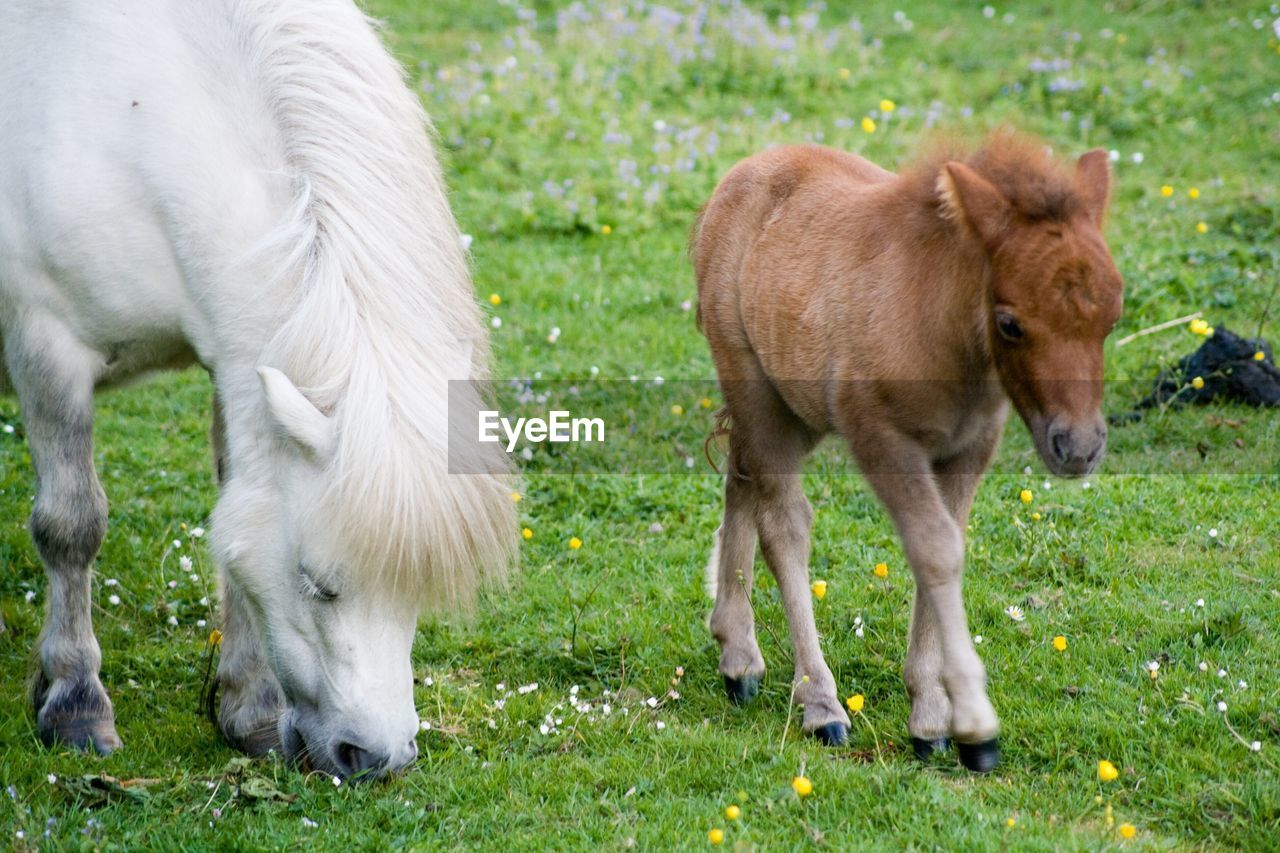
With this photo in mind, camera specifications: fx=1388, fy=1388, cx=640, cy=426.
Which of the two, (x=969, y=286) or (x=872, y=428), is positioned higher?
(x=969, y=286)

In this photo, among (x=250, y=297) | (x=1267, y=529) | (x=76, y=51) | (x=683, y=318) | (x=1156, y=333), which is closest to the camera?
(x=250, y=297)

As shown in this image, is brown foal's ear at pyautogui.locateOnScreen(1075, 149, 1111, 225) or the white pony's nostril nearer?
brown foal's ear at pyautogui.locateOnScreen(1075, 149, 1111, 225)

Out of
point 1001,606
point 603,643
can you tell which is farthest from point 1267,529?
point 603,643

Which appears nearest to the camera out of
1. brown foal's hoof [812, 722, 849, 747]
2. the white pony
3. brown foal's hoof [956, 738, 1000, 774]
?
the white pony

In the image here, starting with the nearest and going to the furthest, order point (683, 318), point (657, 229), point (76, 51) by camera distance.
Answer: point (76, 51)
point (683, 318)
point (657, 229)

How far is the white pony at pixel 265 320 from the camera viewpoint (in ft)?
12.2

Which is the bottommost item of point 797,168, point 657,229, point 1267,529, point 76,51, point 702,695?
point 702,695

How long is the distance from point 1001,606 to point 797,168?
174 centimetres

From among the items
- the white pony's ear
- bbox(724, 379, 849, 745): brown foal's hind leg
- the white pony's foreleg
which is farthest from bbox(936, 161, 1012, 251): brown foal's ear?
the white pony's foreleg

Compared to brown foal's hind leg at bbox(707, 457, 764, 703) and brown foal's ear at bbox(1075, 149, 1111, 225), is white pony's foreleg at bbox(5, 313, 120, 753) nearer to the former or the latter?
brown foal's hind leg at bbox(707, 457, 764, 703)

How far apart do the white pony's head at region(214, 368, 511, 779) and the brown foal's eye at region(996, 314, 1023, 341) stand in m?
1.42

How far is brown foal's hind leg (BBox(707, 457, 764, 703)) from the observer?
4641 mm

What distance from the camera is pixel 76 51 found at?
4.41m

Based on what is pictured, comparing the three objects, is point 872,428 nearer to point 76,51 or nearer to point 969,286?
point 969,286
